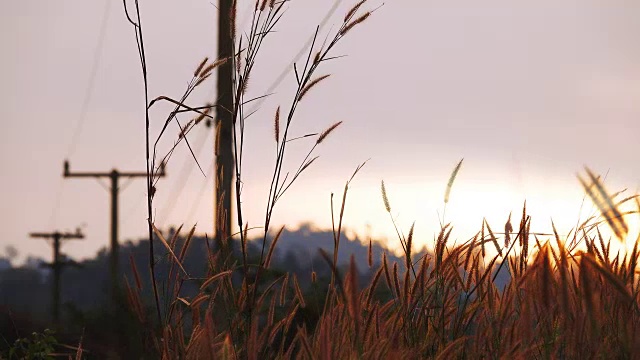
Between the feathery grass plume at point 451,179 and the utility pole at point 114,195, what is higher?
the utility pole at point 114,195

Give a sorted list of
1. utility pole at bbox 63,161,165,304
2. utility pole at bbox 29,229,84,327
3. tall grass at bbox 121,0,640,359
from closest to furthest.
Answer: tall grass at bbox 121,0,640,359 < utility pole at bbox 63,161,165,304 < utility pole at bbox 29,229,84,327

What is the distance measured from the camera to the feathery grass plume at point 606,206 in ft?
9.79

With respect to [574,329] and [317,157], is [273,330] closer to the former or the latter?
[317,157]

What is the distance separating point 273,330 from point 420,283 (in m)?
0.43

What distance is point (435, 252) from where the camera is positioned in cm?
286

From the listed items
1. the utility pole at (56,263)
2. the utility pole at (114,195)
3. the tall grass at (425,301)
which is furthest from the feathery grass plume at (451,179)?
the utility pole at (56,263)

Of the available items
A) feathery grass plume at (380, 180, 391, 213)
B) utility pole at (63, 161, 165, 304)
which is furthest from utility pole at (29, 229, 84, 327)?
feathery grass plume at (380, 180, 391, 213)

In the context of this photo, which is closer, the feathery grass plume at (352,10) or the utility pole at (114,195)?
the feathery grass plume at (352,10)

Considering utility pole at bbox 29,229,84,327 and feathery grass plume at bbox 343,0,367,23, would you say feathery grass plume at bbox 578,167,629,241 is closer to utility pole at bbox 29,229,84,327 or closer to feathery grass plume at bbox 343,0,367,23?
feathery grass plume at bbox 343,0,367,23

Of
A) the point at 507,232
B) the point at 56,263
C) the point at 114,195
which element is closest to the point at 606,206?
the point at 507,232

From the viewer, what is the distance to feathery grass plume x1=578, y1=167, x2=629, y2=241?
2.98 meters

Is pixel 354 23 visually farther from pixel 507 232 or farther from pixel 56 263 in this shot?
pixel 56 263

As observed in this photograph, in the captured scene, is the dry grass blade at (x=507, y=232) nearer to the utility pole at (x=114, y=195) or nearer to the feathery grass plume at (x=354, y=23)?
the feathery grass plume at (x=354, y=23)

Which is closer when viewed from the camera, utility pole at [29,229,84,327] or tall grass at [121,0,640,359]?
tall grass at [121,0,640,359]
